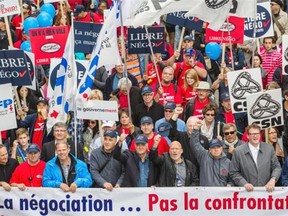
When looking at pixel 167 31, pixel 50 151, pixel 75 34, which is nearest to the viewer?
pixel 50 151

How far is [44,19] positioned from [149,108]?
17.8 feet

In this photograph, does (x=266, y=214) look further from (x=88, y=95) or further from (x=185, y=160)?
(x=88, y=95)

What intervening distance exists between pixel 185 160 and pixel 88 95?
5.74ft

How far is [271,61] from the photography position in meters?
23.2

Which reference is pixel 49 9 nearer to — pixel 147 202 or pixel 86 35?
pixel 86 35

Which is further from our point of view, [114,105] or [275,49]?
[275,49]

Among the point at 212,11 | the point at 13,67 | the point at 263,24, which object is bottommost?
the point at 13,67

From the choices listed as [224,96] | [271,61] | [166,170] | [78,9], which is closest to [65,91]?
[166,170]

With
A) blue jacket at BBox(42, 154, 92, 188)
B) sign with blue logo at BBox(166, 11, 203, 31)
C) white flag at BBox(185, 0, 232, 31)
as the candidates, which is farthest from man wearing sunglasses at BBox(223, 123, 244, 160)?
sign with blue logo at BBox(166, 11, 203, 31)

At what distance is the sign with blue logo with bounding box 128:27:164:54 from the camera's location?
865 inches

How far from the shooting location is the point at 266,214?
60.0 ft

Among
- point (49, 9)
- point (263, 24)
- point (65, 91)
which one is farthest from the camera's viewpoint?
point (49, 9)

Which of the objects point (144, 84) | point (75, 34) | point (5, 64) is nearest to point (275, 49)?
point (144, 84)

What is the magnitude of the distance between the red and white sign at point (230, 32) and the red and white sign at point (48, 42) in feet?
7.72
